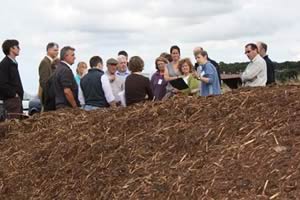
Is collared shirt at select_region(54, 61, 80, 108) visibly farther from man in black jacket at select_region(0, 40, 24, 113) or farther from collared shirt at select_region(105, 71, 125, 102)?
man in black jacket at select_region(0, 40, 24, 113)

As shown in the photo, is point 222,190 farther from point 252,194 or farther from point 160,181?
point 160,181

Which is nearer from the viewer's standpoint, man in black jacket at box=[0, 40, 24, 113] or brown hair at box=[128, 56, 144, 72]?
brown hair at box=[128, 56, 144, 72]

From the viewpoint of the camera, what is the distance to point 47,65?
11281 millimetres

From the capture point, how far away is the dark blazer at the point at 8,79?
1087cm

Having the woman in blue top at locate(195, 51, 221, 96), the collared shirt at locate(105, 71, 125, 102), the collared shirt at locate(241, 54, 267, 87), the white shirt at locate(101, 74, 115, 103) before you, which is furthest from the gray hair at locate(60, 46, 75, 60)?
the collared shirt at locate(241, 54, 267, 87)

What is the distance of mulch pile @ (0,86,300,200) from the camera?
5059mm

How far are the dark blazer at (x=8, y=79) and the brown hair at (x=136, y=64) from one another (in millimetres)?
2402

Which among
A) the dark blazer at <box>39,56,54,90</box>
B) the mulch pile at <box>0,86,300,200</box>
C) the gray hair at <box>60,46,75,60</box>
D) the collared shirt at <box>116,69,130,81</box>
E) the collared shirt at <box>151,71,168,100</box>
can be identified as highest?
the gray hair at <box>60,46,75,60</box>

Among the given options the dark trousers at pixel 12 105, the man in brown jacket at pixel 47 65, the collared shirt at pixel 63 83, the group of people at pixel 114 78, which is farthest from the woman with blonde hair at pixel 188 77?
the dark trousers at pixel 12 105

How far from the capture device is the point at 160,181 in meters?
5.52

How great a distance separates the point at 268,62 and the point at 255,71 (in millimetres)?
1196

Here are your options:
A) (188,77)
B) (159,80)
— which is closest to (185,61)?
(188,77)

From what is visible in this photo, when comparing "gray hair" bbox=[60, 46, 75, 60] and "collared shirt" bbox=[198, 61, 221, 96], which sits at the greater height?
"gray hair" bbox=[60, 46, 75, 60]

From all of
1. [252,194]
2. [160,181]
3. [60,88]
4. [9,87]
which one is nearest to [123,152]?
[160,181]
